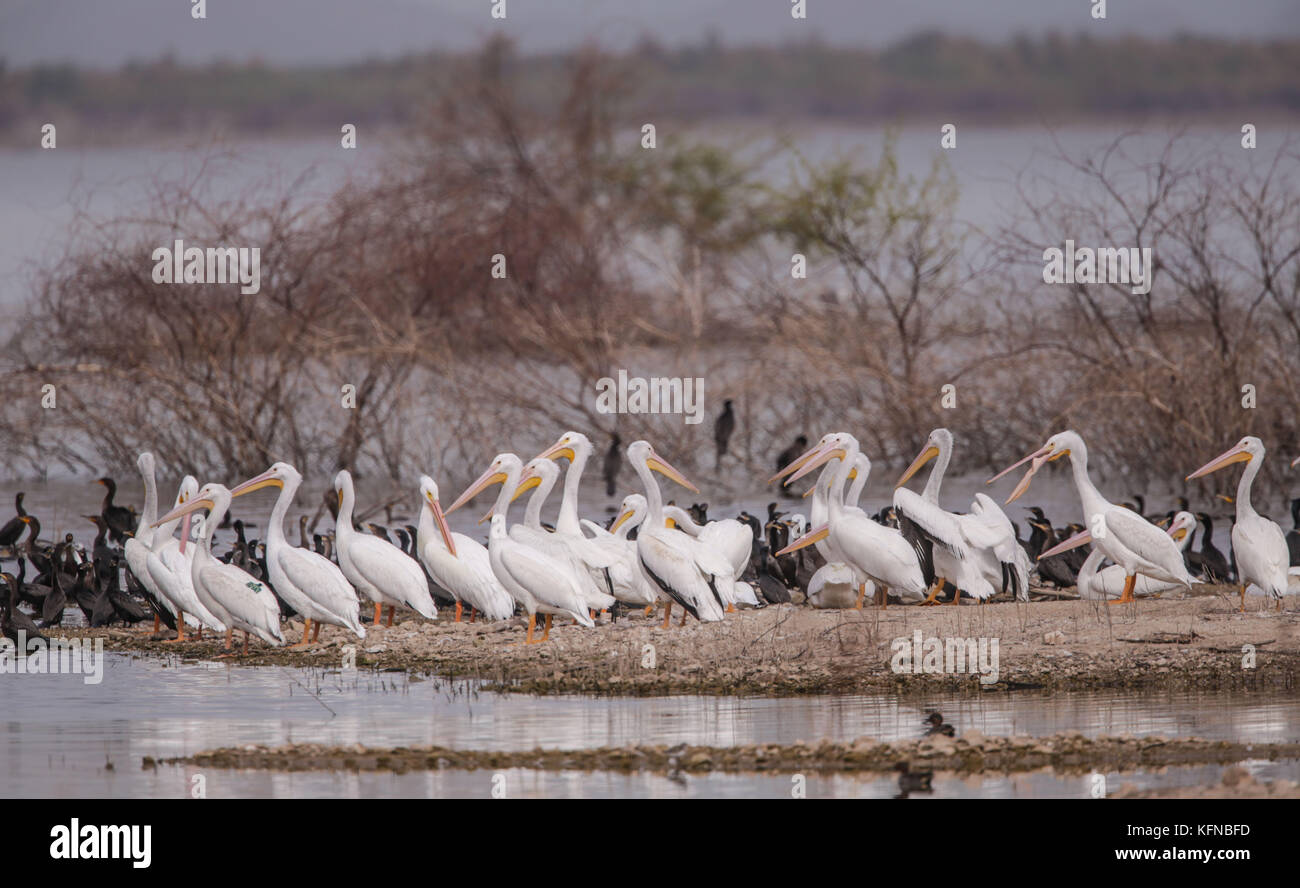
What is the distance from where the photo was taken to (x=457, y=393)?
19719mm

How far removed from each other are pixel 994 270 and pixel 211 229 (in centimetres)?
820

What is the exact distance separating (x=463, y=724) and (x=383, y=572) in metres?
2.91

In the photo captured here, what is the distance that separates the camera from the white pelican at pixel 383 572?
11.2 metres

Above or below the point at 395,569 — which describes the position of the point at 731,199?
above

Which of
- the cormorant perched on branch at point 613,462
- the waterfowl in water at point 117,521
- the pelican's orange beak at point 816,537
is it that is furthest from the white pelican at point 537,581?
A: the cormorant perched on branch at point 613,462

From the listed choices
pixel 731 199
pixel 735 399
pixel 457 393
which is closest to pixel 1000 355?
pixel 735 399

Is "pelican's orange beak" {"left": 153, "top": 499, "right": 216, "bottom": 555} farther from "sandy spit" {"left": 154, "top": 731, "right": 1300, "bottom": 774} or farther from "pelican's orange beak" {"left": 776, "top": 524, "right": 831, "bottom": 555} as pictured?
"sandy spit" {"left": 154, "top": 731, "right": 1300, "bottom": 774}

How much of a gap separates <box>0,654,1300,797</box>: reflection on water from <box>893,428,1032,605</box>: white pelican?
214cm

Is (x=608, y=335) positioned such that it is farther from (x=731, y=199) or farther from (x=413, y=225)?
(x=731, y=199)

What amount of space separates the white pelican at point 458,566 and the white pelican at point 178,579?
1390 millimetres

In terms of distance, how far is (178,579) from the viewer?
1133 centimetres

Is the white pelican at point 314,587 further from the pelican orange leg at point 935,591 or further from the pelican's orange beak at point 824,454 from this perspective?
the pelican orange leg at point 935,591

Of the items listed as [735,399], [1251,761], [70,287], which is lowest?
[1251,761]

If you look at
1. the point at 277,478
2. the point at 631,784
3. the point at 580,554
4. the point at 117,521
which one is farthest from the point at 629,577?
the point at 117,521
